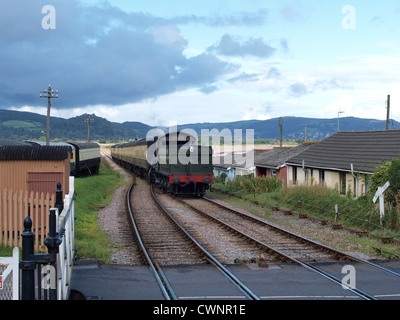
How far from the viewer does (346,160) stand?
23.2 metres

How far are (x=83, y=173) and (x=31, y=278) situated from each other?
108ft

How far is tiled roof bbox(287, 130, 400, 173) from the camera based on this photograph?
21172 millimetres

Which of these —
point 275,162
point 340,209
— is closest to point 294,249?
point 340,209

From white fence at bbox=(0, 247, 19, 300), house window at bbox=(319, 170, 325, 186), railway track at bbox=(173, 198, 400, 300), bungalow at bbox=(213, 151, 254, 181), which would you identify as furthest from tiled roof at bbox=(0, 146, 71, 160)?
bungalow at bbox=(213, 151, 254, 181)

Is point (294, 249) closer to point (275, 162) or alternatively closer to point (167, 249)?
point (167, 249)

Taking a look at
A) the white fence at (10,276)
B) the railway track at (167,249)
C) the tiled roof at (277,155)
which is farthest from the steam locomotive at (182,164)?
the white fence at (10,276)

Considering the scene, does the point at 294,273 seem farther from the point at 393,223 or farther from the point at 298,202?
the point at 298,202

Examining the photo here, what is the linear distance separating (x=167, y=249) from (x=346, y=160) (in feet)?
49.0

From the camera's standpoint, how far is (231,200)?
75.3 feet

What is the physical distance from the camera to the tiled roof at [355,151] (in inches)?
834

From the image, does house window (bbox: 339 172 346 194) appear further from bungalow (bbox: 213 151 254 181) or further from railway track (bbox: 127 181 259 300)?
bungalow (bbox: 213 151 254 181)

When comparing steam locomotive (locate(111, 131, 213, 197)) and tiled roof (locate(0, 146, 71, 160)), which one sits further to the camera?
steam locomotive (locate(111, 131, 213, 197))

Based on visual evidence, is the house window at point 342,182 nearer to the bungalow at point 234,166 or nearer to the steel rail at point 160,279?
the steel rail at point 160,279

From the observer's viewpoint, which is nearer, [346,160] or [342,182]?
[342,182]
